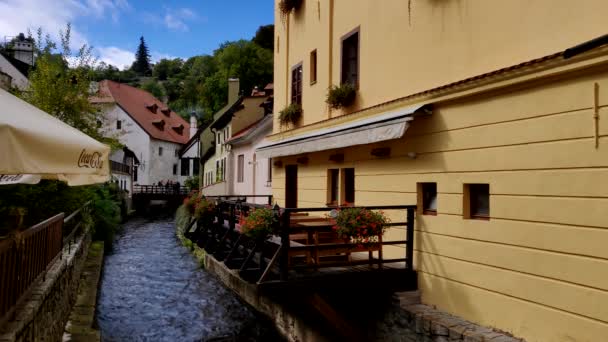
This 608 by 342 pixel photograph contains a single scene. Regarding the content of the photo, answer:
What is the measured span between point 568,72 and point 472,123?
4.75 ft

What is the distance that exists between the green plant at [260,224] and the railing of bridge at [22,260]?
9.34ft

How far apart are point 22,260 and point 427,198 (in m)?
5.48

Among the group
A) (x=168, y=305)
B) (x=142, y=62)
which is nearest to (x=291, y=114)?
(x=168, y=305)

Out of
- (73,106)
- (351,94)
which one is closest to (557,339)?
(351,94)

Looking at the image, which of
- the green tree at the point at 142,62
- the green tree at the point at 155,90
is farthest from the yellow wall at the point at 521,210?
the green tree at the point at 142,62

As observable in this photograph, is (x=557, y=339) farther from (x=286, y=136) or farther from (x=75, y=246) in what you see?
(x=75, y=246)

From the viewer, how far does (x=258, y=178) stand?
20.7 meters

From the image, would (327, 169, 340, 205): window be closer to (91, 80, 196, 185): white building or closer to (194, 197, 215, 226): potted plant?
(194, 197, 215, 226): potted plant

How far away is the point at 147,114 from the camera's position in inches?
2386

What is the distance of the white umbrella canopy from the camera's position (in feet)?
11.5

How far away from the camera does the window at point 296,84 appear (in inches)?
484

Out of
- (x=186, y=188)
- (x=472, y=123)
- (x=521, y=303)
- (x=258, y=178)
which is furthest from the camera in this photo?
(x=186, y=188)

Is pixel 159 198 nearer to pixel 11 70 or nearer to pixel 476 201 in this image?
pixel 11 70

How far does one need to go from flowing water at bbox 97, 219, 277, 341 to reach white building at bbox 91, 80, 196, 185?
35813mm
